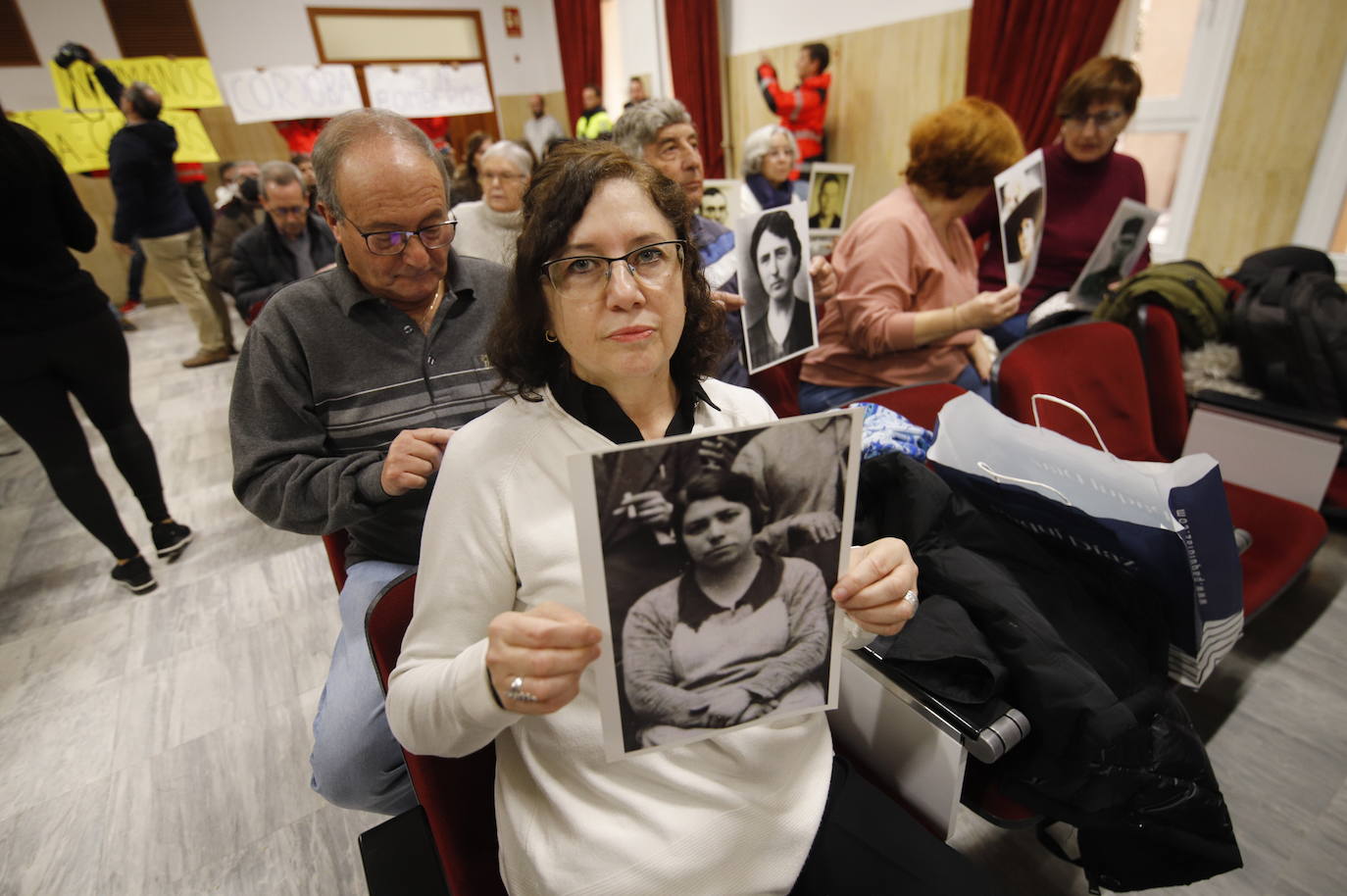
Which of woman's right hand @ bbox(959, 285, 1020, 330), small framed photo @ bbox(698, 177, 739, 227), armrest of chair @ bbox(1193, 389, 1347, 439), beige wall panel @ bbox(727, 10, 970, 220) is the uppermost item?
beige wall panel @ bbox(727, 10, 970, 220)

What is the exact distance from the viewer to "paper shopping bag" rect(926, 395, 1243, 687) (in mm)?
998

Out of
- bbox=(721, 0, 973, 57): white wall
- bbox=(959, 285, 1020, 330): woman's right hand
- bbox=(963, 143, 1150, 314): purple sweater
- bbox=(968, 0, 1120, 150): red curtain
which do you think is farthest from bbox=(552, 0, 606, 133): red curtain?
bbox=(959, 285, 1020, 330): woman's right hand

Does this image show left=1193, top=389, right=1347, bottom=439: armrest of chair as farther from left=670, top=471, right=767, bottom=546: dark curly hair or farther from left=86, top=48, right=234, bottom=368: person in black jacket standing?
left=86, top=48, right=234, bottom=368: person in black jacket standing

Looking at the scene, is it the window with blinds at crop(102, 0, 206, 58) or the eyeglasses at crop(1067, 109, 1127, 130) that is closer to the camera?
the eyeglasses at crop(1067, 109, 1127, 130)

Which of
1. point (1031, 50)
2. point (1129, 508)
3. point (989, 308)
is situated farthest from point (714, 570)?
point (1031, 50)

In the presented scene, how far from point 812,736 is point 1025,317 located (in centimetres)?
242

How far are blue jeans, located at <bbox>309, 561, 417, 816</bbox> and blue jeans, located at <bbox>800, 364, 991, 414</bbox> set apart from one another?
1.42m

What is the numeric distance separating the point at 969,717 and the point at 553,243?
0.86 meters

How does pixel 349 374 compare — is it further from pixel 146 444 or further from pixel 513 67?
pixel 513 67

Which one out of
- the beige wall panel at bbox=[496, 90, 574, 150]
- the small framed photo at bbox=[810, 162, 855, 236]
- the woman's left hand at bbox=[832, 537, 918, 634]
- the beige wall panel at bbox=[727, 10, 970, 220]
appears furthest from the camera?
the beige wall panel at bbox=[496, 90, 574, 150]

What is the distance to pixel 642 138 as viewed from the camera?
202 centimetres

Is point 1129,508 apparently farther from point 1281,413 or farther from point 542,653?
point 1281,413

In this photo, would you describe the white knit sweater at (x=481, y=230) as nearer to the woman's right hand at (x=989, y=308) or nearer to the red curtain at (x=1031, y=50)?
the woman's right hand at (x=989, y=308)

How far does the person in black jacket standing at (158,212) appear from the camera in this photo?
350 centimetres
